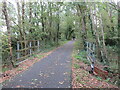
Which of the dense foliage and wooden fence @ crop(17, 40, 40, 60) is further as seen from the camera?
wooden fence @ crop(17, 40, 40, 60)

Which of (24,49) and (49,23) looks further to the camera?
(49,23)

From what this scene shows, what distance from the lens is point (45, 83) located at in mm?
4164

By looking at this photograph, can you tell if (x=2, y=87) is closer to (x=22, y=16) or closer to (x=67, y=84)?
(x=67, y=84)

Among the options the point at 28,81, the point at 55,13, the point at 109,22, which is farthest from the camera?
the point at 55,13

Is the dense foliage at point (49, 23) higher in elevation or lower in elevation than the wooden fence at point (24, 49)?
higher

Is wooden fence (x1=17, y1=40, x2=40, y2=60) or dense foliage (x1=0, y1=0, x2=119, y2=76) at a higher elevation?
dense foliage (x1=0, y1=0, x2=119, y2=76)

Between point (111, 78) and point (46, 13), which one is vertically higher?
point (46, 13)

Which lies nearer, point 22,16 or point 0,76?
point 0,76

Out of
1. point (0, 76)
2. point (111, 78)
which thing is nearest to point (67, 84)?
point (111, 78)

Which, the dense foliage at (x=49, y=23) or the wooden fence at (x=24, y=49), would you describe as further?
the wooden fence at (x=24, y=49)

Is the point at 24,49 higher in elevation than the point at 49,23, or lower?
lower

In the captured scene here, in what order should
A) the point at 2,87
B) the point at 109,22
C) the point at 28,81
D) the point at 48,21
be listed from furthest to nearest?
the point at 48,21 < the point at 109,22 < the point at 28,81 < the point at 2,87

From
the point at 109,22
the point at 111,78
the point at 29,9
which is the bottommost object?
the point at 111,78

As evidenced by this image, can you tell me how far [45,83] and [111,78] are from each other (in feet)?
11.2
